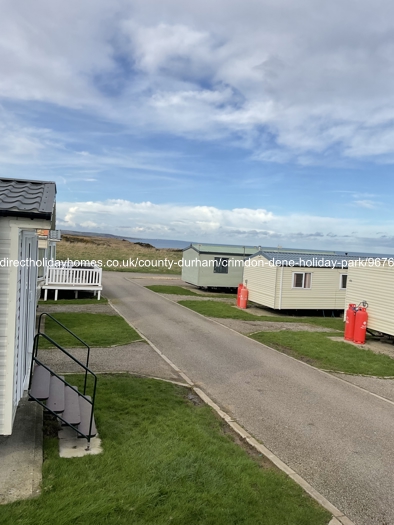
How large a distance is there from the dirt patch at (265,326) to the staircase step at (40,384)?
9.47m

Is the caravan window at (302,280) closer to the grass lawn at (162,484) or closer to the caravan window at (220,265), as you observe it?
the caravan window at (220,265)

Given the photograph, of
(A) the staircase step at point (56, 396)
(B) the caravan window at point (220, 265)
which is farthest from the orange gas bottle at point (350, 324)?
(B) the caravan window at point (220, 265)

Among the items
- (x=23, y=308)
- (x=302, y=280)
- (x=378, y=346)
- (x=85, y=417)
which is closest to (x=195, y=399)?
(x=85, y=417)

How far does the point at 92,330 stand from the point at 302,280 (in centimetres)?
1131

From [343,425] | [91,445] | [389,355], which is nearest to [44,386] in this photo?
[91,445]

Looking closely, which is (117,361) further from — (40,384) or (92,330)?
(40,384)

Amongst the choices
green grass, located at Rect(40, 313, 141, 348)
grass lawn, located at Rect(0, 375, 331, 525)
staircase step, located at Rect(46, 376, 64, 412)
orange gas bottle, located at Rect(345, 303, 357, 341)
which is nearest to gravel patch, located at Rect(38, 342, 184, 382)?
green grass, located at Rect(40, 313, 141, 348)

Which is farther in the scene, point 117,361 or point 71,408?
point 117,361

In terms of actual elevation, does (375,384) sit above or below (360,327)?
below

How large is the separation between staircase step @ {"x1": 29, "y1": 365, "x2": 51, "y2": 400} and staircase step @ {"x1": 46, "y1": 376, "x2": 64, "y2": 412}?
0.34ft

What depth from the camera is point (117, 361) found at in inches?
416

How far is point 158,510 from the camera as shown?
4.50 m

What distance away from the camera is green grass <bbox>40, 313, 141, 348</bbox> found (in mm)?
12343

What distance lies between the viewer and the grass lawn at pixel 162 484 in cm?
437
